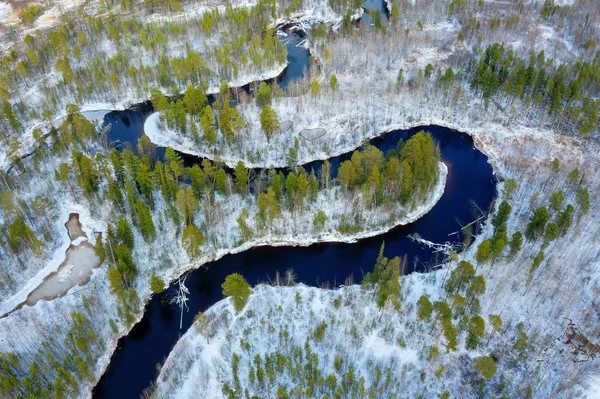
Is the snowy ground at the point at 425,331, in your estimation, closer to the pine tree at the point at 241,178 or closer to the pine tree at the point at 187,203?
the pine tree at the point at 187,203

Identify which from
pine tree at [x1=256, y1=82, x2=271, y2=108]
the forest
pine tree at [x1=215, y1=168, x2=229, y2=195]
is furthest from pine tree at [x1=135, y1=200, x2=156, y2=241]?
pine tree at [x1=256, y1=82, x2=271, y2=108]

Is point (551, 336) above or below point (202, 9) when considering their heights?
below

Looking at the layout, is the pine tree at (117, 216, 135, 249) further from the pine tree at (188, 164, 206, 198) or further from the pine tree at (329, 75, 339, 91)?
the pine tree at (329, 75, 339, 91)

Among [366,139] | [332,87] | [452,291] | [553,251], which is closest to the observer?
[452,291]

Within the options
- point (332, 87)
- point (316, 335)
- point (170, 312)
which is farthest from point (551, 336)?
point (332, 87)

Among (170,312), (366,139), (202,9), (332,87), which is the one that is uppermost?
(202,9)

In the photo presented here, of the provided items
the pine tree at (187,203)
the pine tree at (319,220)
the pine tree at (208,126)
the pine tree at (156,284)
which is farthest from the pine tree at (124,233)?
the pine tree at (319,220)

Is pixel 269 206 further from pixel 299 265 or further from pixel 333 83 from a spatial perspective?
pixel 333 83

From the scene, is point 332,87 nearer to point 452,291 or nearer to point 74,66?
point 452,291

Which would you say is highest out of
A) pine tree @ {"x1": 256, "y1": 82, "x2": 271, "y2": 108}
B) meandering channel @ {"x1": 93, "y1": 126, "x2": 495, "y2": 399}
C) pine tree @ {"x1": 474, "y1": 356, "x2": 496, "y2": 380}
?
pine tree @ {"x1": 256, "y1": 82, "x2": 271, "y2": 108}
